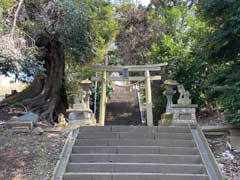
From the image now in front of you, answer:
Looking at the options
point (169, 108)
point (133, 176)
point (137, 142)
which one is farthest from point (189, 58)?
point (133, 176)

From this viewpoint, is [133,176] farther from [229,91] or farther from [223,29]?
[223,29]

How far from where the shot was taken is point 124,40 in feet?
48.5

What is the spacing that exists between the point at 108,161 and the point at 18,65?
7.51 ft

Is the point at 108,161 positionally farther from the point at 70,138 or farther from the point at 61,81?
the point at 61,81

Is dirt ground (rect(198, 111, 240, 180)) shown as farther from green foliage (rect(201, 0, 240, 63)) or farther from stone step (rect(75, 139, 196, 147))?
green foliage (rect(201, 0, 240, 63))

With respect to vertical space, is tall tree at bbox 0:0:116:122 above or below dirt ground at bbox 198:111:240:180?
above

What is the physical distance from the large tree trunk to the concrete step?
3.62 metres

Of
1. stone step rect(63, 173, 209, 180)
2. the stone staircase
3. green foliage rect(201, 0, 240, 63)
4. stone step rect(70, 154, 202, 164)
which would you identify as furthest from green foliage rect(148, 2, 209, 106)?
stone step rect(63, 173, 209, 180)

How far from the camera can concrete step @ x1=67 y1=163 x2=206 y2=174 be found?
557cm

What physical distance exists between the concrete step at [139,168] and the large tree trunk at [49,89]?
11.9 ft

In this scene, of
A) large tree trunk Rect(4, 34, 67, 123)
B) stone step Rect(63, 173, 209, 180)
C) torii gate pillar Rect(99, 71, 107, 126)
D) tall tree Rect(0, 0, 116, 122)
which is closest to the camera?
stone step Rect(63, 173, 209, 180)

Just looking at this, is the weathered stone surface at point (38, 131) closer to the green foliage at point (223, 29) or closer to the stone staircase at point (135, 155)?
the stone staircase at point (135, 155)

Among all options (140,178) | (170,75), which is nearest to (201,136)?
(140,178)

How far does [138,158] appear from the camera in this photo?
233 inches
